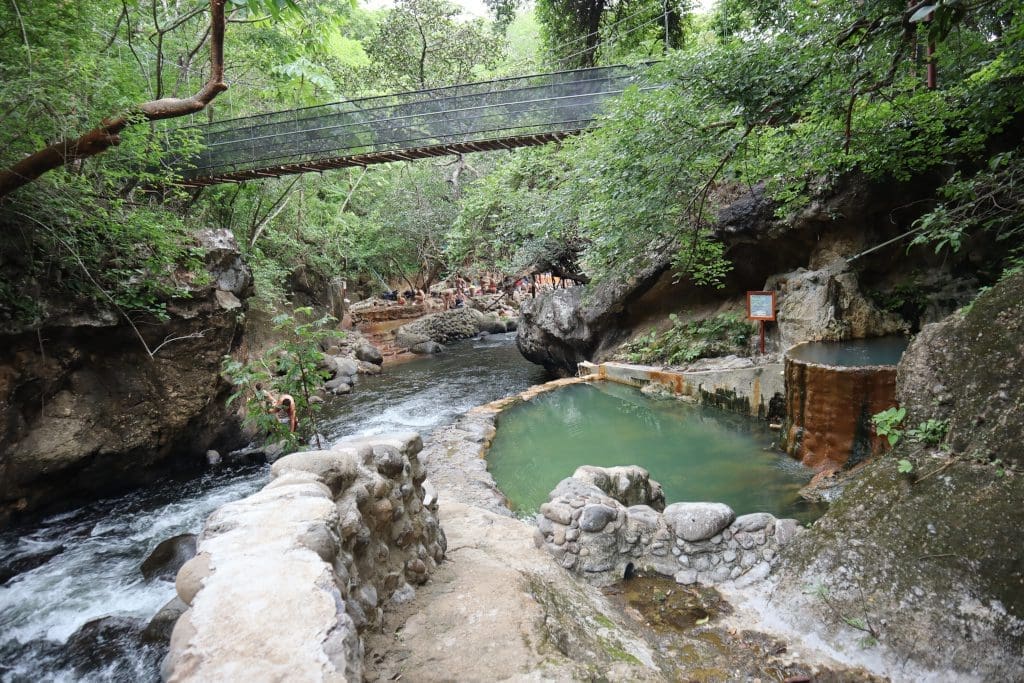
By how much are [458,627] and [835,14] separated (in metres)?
5.93

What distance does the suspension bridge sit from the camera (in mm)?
9312

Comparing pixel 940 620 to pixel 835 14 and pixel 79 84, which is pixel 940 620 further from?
pixel 79 84

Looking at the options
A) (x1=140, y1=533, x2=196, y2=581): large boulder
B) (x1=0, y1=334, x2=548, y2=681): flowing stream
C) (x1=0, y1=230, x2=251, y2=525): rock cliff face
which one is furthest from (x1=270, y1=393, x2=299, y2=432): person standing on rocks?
(x1=0, y1=230, x2=251, y2=525): rock cliff face

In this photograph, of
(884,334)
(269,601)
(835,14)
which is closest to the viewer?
(269,601)

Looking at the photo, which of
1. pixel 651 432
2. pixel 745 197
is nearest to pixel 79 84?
pixel 651 432

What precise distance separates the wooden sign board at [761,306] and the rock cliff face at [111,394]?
811cm

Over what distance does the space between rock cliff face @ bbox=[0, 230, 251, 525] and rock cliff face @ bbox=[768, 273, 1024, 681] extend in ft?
23.6

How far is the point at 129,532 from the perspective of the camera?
5570 mm

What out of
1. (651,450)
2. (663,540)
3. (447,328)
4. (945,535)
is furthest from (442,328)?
(945,535)

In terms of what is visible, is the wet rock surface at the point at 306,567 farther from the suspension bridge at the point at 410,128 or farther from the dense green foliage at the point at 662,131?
the suspension bridge at the point at 410,128

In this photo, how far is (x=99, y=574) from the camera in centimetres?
475

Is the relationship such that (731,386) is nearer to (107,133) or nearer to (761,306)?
(761,306)

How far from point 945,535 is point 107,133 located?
6.92m

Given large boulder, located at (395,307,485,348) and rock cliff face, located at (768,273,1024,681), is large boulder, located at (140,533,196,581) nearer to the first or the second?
rock cliff face, located at (768,273,1024,681)
